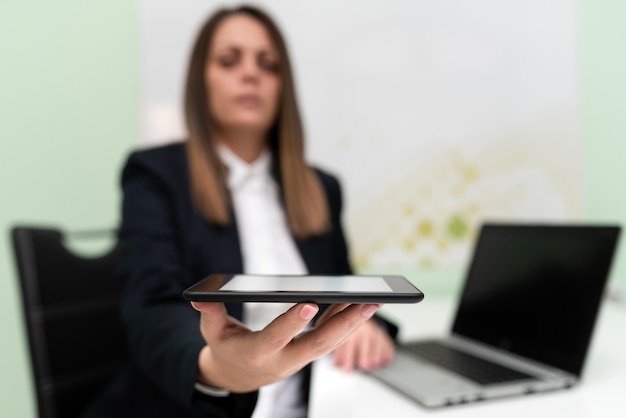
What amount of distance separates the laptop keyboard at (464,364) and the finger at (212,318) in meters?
0.38

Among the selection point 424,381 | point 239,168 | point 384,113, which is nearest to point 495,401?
point 424,381

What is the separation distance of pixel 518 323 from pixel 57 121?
3.93ft

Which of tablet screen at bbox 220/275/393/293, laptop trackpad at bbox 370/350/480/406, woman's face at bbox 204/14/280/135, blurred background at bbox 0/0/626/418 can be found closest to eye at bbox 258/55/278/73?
woman's face at bbox 204/14/280/135

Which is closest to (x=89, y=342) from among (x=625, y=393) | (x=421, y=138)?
(x=625, y=393)

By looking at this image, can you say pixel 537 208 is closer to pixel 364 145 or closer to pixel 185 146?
pixel 364 145

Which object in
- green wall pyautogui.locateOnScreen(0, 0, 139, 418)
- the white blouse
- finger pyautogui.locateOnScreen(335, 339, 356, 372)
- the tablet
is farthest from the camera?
green wall pyautogui.locateOnScreen(0, 0, 139, 418)

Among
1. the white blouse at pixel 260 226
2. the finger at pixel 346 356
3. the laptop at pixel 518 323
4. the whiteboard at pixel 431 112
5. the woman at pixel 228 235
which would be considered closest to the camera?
the woman at pixel 228 235

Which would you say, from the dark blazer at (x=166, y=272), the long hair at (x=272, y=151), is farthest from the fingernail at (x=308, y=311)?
the long hair at (x=272, y=151)

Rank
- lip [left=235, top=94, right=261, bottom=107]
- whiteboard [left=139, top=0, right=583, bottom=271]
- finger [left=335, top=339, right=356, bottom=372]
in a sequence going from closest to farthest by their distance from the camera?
finger [left=335, top=339, right=356, bottom=372], lip [left=235, top=94, right=261, bottom=107], whiteboard [left=139, top=0, right=583, bottom=271]

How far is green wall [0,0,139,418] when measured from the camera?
4.36ft

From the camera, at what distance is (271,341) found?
0.42 metres

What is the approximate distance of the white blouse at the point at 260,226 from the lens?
923 millimetres

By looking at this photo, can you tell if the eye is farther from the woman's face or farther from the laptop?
the laptop

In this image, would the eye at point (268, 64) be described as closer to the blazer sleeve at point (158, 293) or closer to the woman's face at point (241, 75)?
the woman's face at point (241, 75)
